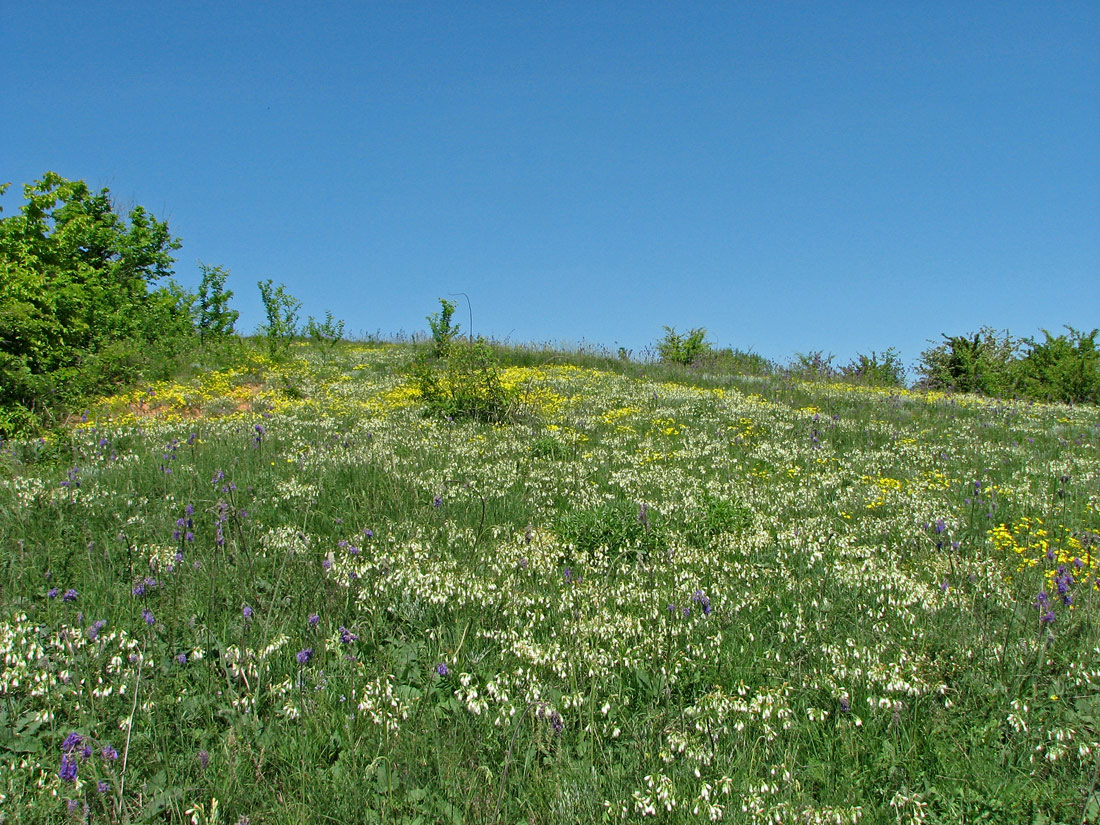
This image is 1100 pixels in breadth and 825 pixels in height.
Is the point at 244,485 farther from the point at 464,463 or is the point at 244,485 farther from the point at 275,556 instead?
the point at 464,463

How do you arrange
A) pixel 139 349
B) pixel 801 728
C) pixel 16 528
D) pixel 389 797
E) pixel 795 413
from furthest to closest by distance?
pixel 139 349, pixel 795 413, pixel 16 528, pixel 801 728, pixel 389 797

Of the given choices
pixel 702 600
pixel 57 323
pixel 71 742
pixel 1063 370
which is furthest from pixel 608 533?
pixel 1063 370

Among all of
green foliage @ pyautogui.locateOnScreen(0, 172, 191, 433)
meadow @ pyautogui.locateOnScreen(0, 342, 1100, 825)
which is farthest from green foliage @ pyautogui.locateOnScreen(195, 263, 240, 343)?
meadow @ pyautogui.locateOnScreen(0, 342, 1100, 825)

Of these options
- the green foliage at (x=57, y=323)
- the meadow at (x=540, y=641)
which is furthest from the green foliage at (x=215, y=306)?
the meadow at (x=540, y=641)

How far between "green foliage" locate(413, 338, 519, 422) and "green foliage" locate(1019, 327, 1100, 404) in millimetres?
19279

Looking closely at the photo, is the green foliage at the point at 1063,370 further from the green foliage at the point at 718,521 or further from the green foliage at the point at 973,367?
the green foliage at the point at 718,521

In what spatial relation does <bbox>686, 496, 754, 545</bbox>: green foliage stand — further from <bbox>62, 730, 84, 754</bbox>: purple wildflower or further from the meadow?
<bbox>62, 730, 84, 754</bbox>: purple wildflower

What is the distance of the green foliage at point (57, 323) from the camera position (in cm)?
1166

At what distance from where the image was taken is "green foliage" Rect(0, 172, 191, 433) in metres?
11.7

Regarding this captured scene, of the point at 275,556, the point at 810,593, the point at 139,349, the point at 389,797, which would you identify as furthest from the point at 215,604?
the point at 139,349

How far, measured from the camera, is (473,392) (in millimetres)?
11727

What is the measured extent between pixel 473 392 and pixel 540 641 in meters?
7.77

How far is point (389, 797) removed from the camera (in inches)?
117

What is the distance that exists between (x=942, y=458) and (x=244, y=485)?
9.61 metres
